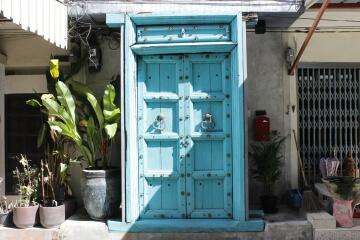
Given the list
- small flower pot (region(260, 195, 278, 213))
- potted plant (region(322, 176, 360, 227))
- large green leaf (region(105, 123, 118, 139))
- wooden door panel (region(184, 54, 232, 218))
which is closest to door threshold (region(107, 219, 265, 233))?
wooden door panel (region(184, 54, 232, 218))

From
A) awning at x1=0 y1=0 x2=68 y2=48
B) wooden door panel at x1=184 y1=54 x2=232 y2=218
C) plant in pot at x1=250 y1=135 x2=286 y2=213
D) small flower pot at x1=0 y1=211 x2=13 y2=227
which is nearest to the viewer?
awning at x1=0 y1=0 x2=68 y2=48

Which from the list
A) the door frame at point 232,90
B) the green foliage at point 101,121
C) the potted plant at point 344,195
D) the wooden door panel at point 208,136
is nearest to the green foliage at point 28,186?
the green foliage at point 101,121

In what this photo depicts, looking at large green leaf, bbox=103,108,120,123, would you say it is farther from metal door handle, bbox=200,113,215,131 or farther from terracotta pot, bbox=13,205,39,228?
terracotta pot, bbox=13,205,39,228

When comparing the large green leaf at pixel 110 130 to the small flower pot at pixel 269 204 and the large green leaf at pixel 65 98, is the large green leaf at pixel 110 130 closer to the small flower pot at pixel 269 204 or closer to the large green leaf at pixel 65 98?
the large green leaf at pixel 65 98

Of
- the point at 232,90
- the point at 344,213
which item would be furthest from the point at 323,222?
the point at 232,90

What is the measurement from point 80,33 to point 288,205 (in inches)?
174

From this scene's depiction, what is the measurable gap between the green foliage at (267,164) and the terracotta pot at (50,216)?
10.3 feet

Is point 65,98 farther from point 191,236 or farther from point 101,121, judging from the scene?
point 191,236

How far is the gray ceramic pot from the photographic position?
6266 millimetres

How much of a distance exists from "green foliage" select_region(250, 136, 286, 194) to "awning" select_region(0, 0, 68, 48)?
11.4 ft

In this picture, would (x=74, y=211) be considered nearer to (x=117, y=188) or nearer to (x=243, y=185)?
(x=117, y=188)

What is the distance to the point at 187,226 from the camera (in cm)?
614

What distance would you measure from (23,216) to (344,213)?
4.66 metres

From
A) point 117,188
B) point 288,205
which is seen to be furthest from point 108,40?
point 288,205
